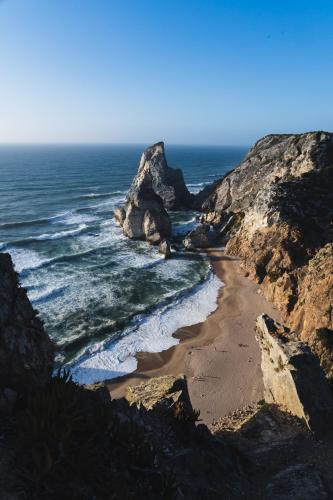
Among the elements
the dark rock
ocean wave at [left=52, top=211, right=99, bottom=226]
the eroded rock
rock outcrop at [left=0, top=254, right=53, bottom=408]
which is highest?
rock outcrop at [left=0, top=254, right=53, bottom=408]

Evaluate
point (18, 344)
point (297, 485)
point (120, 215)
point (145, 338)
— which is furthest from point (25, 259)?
point (297, 485)

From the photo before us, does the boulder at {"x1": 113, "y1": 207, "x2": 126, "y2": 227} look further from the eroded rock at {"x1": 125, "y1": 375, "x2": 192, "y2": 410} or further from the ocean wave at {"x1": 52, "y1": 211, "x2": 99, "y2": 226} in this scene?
the eroded rock at {"x1": 125, "y1": 375, "x2": 192, "y2": 410}

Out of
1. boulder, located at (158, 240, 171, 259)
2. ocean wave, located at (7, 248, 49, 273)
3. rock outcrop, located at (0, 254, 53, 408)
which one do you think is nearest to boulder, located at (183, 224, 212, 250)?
boulder, located at (158, 240, 171, 259)

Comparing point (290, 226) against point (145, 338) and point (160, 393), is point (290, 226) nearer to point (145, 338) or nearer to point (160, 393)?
point (145, 338)

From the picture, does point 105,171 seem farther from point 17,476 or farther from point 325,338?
point 17,476

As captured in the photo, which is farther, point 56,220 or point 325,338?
point 56,220

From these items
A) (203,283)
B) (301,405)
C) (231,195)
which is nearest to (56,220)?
(231,195)
